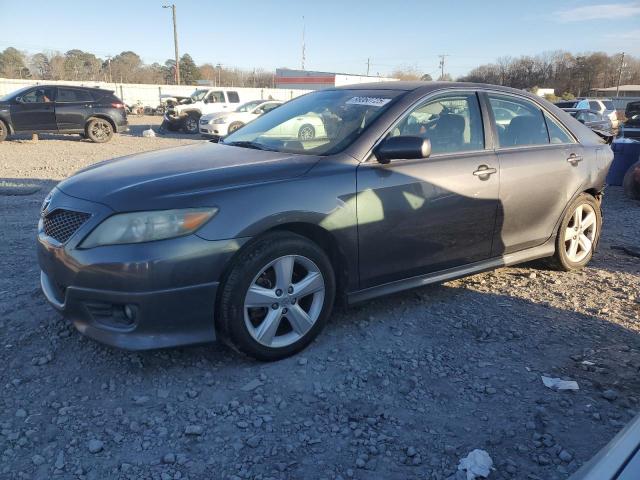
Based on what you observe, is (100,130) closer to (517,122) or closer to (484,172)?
(517,122)

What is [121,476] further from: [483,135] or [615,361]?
[483,135]

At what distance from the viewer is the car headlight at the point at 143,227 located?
274cm

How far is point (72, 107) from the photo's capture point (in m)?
16.5

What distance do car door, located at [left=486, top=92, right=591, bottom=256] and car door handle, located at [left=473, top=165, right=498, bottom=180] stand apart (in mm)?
124

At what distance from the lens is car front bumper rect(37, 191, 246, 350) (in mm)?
2709

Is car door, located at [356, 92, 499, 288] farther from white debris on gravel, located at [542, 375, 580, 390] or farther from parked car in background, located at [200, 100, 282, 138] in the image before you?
parked car in background, located at [200, 100, 282, 138]

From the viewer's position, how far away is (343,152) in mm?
3387

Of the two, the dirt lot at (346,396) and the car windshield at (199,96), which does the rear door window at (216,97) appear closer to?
the car windshield at (199,96)

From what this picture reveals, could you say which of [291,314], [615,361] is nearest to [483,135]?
[615,361]

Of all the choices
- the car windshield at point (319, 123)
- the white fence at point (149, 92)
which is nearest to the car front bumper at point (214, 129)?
the car windshield at point (319, 123)

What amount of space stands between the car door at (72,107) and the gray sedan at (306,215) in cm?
1439

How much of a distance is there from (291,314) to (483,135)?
2.11 metres

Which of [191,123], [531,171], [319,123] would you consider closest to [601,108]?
[191,123]

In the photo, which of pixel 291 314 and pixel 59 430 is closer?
pixel 59 430
